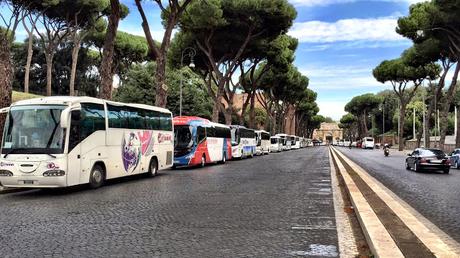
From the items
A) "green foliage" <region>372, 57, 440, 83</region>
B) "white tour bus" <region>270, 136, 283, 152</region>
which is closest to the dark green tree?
"green foliage" <region>372, 57, 440, 83</region>

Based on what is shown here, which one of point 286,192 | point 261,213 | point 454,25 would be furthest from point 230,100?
point 261,213

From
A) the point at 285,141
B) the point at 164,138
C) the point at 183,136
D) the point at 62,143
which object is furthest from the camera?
the point at 285,141

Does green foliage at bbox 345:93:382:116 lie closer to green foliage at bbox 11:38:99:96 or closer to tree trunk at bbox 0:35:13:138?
green foliage at bbox 11:38:99:96

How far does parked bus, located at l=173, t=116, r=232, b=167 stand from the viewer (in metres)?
26.1

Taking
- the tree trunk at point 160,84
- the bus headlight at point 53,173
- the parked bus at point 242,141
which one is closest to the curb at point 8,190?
the bus headlight at point 53,173

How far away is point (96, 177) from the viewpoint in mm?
15766

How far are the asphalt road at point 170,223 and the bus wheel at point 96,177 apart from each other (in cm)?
51

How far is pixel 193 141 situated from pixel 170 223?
17.8m

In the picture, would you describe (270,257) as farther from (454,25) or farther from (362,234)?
(454,25)

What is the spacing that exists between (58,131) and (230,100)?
98.6ft

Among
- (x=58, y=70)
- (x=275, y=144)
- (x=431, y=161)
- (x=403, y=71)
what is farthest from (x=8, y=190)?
(x=275, y=144)

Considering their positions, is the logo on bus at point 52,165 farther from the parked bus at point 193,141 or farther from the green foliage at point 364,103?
the green foliage at point 364,103

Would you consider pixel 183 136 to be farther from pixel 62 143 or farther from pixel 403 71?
pixel 403 71

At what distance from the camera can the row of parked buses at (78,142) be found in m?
13.8
